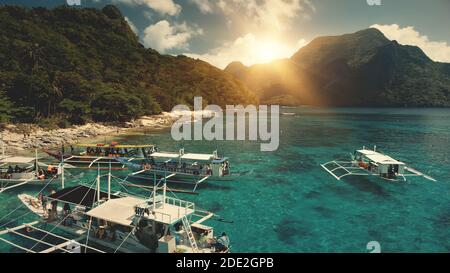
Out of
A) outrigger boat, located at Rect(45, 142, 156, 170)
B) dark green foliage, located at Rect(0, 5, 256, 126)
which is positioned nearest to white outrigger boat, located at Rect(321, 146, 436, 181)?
outrigger boat, located at Rect(45, 142, 156, 170)

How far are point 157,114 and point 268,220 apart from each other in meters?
103

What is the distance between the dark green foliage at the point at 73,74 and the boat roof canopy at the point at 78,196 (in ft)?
179

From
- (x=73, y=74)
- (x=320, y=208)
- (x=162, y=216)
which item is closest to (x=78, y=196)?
(x=162, y=216)

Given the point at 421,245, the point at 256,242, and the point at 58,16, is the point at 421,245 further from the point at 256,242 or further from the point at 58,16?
the point at 58,16

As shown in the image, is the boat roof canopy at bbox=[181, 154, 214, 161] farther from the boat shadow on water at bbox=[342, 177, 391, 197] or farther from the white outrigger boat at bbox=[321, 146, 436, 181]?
the boat shadow on water at bbox=[342, 177, 391, 197]

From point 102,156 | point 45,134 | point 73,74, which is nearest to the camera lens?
point 102,156

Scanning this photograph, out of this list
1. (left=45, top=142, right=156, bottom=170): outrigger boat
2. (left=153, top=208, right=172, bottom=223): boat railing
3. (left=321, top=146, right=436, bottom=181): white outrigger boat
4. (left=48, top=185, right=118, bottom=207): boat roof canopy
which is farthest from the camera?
(left=45, top=142, right=156, bottom=170): outrigger boat

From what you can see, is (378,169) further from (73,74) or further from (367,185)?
(73,74)

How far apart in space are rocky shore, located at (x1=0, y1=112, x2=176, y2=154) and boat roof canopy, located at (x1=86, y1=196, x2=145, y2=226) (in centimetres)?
4415

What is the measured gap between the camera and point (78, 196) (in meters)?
24.5

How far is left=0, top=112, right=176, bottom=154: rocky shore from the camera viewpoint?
5919cm

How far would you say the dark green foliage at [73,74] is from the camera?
7988 centimetres

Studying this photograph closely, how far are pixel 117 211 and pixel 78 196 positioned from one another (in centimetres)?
592

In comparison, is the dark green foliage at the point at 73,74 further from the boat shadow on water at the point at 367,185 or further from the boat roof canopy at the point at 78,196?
the boat shadow on water at the point at 367,185
